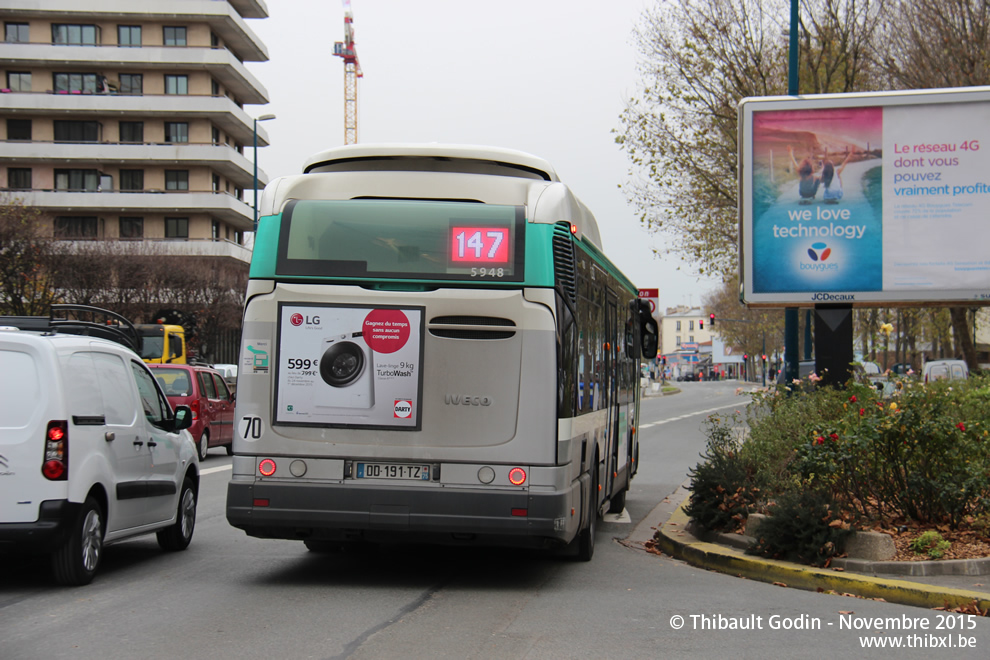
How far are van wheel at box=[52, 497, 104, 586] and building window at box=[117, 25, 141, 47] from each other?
64.9m

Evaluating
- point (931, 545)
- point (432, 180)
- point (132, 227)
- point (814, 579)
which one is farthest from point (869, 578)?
point (132, 227)

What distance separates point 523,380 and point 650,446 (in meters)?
17.8

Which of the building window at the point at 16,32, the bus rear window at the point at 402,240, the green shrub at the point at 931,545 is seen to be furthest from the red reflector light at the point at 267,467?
the building window at the point at 16,32

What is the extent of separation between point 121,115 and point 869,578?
66.2 meters

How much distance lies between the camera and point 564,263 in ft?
26.4

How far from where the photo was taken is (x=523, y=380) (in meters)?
7.65

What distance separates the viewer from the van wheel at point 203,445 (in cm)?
1986

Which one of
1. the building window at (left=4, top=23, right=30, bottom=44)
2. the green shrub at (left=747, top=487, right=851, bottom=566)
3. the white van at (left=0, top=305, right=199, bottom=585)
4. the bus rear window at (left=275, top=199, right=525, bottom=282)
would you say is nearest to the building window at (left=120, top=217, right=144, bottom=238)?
the building window at (left=4, top=23, right=30, bottom=44)

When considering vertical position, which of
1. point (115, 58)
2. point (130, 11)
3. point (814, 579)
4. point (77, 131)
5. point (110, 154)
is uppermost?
point (130, 11)

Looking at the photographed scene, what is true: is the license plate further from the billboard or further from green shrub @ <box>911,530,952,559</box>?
the billboard

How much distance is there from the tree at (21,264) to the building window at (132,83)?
3203 cm

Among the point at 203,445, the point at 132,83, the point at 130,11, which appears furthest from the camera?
the point at 132,83

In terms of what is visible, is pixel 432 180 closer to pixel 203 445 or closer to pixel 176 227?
pixel 203 445

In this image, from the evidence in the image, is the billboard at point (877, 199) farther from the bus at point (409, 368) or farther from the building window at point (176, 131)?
the building window at point (176, 131)
